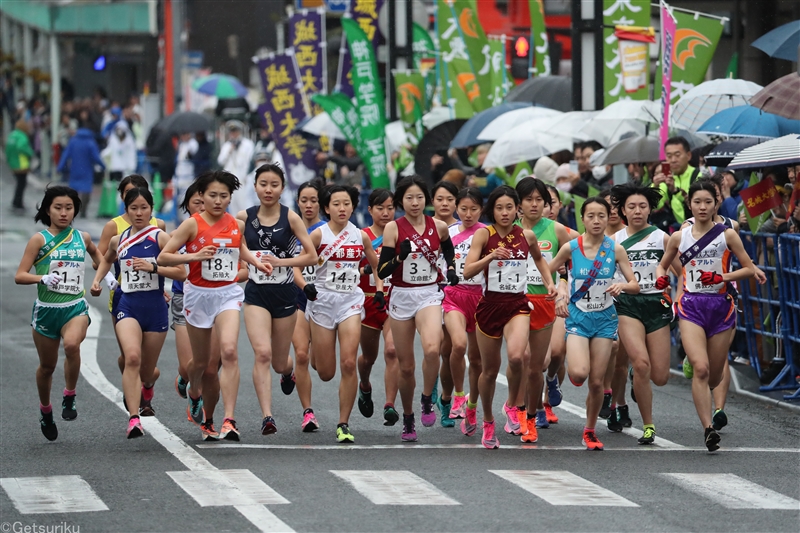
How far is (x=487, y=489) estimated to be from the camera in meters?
8.96

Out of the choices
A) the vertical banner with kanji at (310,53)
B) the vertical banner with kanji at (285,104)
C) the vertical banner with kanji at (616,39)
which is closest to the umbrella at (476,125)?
the vertical banner with kanji at (616,39)

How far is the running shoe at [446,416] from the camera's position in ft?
38.8

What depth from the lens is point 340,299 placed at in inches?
429

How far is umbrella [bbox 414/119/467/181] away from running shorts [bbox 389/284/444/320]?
1246 cm

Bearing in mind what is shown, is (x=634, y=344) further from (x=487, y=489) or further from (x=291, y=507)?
(x=291, y=507)

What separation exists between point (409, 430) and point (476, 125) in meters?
11.2

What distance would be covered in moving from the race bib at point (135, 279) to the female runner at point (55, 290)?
33cm

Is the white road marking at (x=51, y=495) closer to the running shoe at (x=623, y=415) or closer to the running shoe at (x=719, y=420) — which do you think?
the running shoe at (x=623, y=415)

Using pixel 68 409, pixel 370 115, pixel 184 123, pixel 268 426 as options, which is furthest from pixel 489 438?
pixel 184 123

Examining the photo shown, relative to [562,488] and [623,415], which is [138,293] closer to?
[562,488]

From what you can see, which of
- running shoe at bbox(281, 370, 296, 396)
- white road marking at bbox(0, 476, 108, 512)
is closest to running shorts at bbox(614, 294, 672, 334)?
running shoe at bbox(281, 370, 296, 396)

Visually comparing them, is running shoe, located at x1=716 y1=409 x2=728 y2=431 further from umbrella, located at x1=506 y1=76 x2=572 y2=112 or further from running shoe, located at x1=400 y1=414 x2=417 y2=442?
umbrella, located at x1=506 y1=76 x2=572 y2=112

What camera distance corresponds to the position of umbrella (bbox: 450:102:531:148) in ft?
69.9

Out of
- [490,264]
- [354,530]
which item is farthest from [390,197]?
[354,530]
